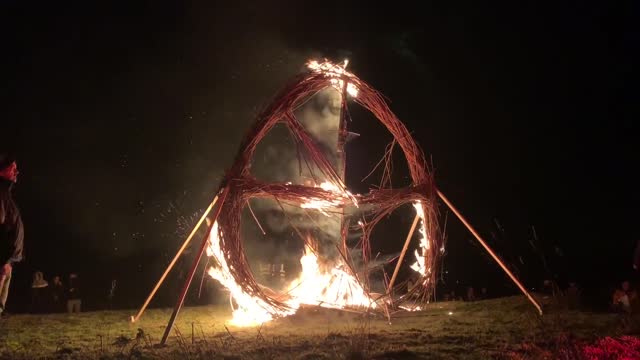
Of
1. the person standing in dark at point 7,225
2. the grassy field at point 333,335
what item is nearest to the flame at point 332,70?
the grassy field at point 333,335

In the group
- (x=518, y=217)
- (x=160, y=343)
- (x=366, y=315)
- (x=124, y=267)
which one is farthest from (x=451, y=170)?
(x=160, y=343)

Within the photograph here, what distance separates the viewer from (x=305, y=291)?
310 inches

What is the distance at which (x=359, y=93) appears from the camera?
7555mm

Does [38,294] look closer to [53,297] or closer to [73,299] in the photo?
[53,297]

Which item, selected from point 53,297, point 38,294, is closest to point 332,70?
point 38,294

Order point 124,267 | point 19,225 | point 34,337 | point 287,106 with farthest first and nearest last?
point 124,267 → point 287,106 → point 34,337 → point 19,225

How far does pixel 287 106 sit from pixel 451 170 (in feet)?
45.4

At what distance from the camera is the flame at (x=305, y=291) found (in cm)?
683

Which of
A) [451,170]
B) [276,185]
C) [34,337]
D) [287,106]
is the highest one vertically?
[451,170]

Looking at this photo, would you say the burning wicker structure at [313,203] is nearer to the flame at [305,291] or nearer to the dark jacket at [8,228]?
the flame at [305,291]

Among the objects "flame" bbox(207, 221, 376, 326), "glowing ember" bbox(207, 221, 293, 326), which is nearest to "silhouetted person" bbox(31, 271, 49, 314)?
"flame" bbox(207, 221, 376, 326)

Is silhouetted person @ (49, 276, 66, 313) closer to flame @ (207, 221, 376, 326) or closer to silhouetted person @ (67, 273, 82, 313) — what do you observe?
silhouetted person @ (67, 273, 82, 313)

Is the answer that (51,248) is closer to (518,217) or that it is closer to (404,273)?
(404,273)

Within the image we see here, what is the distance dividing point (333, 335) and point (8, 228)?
3.45 m
